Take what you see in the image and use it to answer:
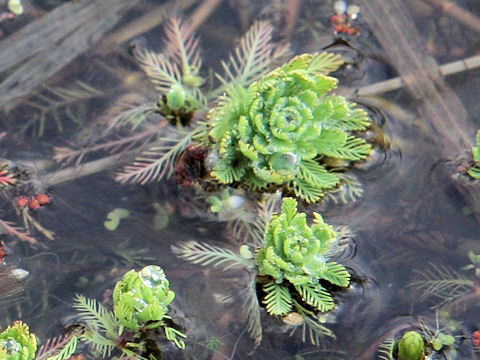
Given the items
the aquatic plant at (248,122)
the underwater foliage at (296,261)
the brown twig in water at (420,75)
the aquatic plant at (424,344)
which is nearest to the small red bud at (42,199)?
the aquatic plant at (248,122)

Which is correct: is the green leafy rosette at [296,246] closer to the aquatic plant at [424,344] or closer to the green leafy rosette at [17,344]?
the aquatic plant at [424,344]

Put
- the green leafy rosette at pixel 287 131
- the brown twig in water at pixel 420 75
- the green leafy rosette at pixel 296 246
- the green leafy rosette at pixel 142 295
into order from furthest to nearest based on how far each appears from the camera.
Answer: the brown twig in water at pixel 420 75 < the green leafy rosette at pixel 287 131 < the green leafy rosette at pixel 296 246 < the green leafy rosette at pixel 142 295

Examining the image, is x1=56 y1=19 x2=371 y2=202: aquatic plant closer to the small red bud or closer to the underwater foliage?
→ the small red bud

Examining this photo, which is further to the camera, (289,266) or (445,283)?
(445,283)

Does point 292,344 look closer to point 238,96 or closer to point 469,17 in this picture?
point 238,96

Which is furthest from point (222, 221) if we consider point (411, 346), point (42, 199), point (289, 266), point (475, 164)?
point (475, 164)

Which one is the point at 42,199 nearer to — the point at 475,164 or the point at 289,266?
the point at 289,266
